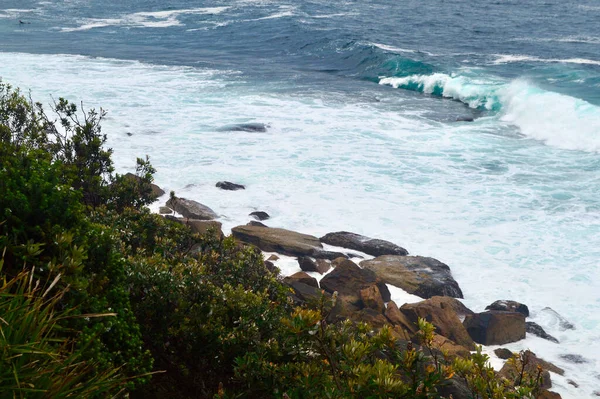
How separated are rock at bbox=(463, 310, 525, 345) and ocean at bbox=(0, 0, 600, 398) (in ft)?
1.26

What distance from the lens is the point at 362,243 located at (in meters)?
13.5

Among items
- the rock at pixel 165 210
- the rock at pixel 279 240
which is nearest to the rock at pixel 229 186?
the rock at pixel 165 210

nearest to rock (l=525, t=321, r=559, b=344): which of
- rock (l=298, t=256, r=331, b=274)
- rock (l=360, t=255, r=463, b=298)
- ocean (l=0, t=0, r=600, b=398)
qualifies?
ocean (l=0, t=0, r=600, b=398)

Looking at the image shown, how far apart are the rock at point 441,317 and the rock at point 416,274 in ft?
2.92

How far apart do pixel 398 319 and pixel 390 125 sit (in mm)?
14582

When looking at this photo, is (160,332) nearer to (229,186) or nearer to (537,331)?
(537,331)

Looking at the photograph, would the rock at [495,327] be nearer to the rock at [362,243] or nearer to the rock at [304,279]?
the rock at [304,279]

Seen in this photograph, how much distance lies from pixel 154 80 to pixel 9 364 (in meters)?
28.4

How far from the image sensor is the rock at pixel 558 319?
433 inches

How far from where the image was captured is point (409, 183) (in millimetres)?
17719

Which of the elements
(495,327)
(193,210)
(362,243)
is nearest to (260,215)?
(193,210)

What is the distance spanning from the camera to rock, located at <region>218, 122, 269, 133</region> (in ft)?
73.5

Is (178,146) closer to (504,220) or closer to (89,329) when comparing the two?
(504,220)

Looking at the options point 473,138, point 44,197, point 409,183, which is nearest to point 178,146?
point 409,183
